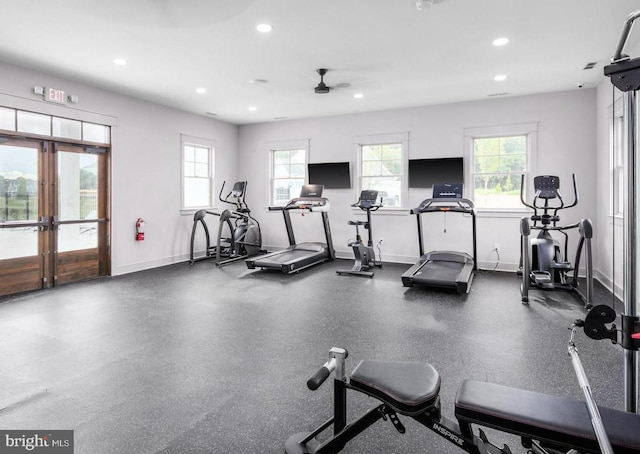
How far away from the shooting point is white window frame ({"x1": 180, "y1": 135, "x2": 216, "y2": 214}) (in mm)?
7859

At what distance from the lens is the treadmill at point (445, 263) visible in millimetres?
5315

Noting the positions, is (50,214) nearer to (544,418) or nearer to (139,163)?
(139,163)

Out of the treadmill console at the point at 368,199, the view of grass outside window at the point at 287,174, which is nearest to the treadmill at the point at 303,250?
the treadmill console at the point at 368,199

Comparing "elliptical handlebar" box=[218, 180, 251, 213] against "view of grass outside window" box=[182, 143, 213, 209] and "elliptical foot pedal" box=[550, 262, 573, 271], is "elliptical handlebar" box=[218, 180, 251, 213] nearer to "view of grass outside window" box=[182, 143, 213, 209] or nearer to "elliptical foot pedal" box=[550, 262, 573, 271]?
"view of grass outside window" box=[182, 143, 213, 209]

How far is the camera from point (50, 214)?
5.64 metres

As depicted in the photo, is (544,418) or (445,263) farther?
(445,263)

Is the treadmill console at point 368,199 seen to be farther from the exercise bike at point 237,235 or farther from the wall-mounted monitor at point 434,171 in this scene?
the exercise bike at point 237,235

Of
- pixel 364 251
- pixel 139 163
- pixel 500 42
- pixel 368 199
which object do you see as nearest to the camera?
pixel 500 42

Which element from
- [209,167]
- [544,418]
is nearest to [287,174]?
[209,167]

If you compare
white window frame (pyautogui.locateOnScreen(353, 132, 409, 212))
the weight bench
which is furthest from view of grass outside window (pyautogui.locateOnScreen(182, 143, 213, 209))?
the weight bench

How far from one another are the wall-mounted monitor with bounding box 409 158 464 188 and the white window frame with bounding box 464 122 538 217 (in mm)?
173

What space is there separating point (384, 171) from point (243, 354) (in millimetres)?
5527

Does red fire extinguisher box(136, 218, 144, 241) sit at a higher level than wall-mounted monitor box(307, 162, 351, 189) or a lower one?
lower

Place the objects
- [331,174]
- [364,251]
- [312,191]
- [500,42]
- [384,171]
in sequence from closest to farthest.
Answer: [500,42] < [364,251] < [312,191] < [384,171] < [331,174]
